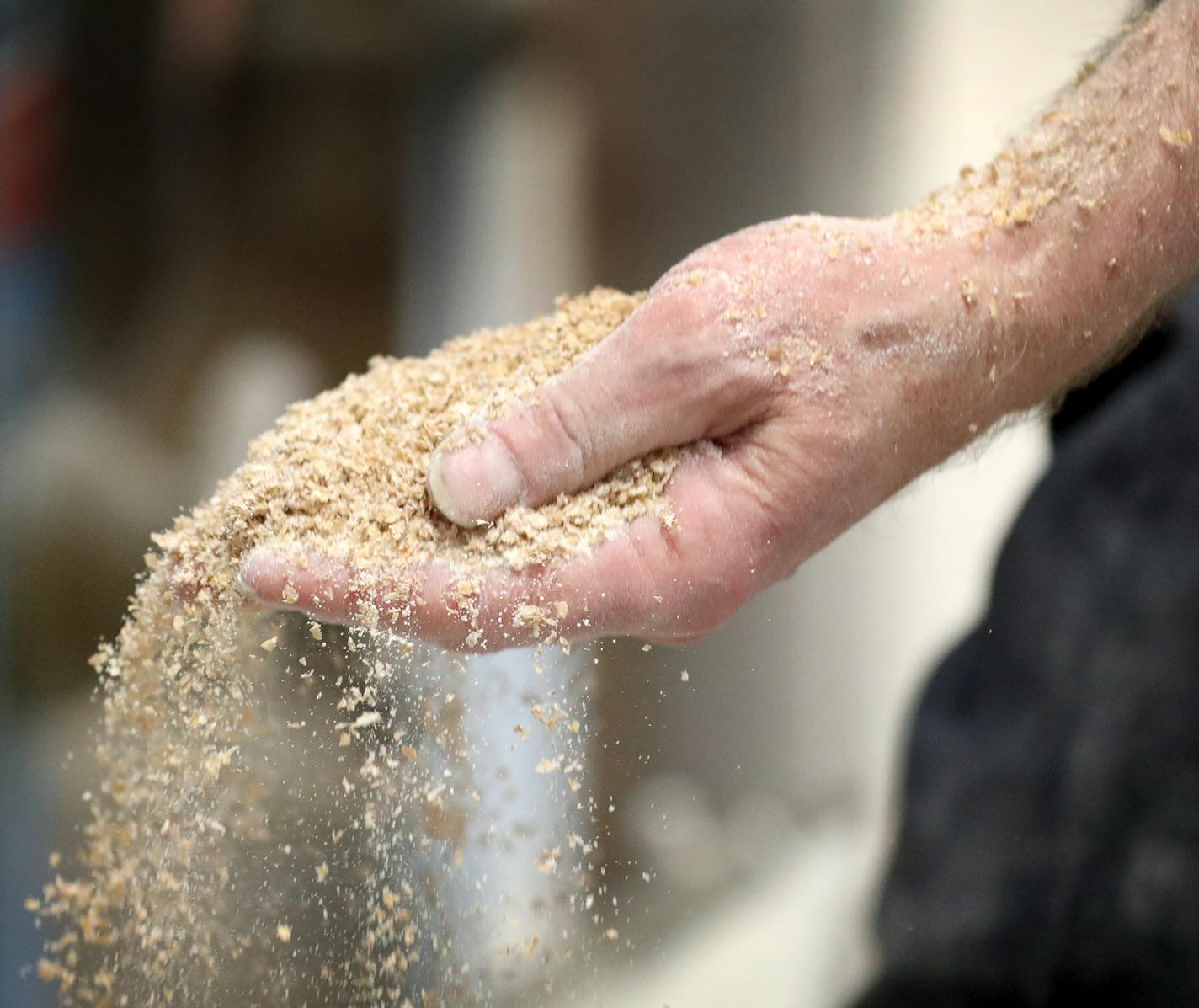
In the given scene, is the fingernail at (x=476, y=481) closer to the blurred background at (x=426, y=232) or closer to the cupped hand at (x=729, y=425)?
the cupped hand at (x=729, y=425)

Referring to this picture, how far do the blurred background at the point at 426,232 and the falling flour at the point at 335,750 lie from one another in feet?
0.80

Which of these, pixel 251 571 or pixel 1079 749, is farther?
pixel 1079 749

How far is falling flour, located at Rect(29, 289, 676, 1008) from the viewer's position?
0.44 metres

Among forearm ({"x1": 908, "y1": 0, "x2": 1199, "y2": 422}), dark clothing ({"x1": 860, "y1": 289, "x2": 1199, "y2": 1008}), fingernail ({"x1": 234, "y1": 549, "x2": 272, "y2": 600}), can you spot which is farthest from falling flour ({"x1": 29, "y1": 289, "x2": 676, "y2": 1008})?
dark clothing ({"x1": 860, "y1": 289, "x2": 1199, "y2": 1008})

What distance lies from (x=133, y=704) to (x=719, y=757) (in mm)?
272

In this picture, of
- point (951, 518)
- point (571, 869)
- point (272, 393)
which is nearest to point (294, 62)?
point (272, 393)

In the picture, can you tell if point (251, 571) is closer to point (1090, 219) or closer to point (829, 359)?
point (829, 359)

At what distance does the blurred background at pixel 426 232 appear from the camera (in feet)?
2.68

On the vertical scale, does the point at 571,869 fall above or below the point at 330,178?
below

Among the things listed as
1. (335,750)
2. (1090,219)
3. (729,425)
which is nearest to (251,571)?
(335,750)

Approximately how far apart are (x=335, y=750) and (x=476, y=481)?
123 mm

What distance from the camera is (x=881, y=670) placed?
87 centimetres

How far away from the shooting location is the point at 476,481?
16.7 inches

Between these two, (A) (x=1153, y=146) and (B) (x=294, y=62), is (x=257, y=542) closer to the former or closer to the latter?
(A) (x=1153, y=146)
